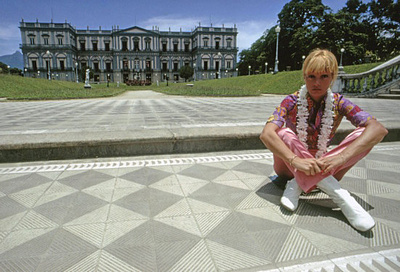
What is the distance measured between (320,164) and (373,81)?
1495 cm

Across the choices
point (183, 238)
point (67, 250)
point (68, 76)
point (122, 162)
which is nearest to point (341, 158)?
point (183, 238)

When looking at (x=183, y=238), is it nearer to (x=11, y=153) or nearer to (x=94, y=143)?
(x=94, y=143)

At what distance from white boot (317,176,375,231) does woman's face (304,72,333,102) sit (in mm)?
752

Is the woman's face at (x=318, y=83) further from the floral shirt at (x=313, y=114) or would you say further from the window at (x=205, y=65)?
the window at (x=205, y=65)

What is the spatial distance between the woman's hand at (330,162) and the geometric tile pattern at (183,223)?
1.48 ft

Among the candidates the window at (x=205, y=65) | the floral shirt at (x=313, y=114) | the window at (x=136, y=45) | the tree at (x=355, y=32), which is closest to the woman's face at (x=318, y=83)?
the floral shirt at (x=313, y=114)

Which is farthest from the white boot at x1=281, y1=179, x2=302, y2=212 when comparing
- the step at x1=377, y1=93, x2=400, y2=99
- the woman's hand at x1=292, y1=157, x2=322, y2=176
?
the step at x1=377, y1=93, x2=400, y2=99

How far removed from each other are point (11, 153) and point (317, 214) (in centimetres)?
389

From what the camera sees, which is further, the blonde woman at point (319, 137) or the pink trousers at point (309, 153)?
the pink trousers at point (309, 153)

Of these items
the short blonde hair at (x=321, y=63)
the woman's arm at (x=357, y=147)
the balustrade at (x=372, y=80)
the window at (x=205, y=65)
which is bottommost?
the woman's arm at (x=357, y=147)

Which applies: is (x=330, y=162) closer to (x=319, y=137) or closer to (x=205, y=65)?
(x=319, y=137)

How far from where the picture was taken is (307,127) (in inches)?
98.4

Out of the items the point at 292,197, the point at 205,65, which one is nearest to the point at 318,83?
the point at 292,197

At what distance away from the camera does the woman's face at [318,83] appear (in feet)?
7.36
